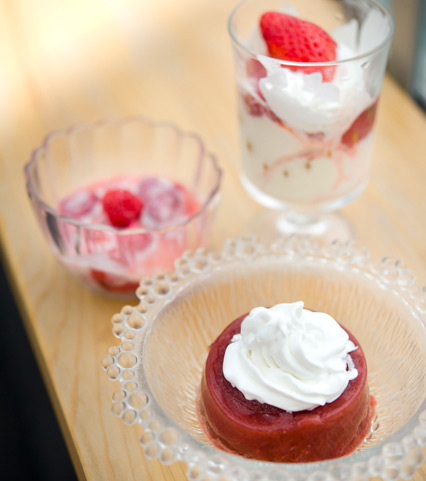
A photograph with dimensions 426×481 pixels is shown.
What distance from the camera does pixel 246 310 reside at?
98cm

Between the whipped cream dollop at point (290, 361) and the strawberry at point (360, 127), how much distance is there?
338 millimetres

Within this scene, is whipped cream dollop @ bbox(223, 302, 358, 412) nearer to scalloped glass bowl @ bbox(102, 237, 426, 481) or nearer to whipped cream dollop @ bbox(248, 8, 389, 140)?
scalloped glass bowl @ bbox(102, 237, 426, 481)

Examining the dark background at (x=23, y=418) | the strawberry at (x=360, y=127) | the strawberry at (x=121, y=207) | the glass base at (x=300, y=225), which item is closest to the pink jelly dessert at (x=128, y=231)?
the strawberry at (x=121, y=207)

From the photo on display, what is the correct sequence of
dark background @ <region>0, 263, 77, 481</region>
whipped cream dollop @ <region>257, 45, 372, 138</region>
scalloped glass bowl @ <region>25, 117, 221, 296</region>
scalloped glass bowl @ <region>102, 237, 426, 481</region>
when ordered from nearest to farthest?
scalloped glass bowl @ <region>102, 237, 426, 481</region> → whipped cream dollop @ <region>257, 45, 372, 138</region> → scalloped glass bowl @ <region>25, 117, 221, 296</region> → dark background @ <region>0, 263, 77, 481</region>

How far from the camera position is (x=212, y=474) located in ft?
2.33

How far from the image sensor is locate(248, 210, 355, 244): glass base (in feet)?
4.16

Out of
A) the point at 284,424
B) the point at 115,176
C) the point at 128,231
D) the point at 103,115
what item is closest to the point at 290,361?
the point at 284,424

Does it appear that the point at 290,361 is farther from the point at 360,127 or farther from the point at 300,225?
the point at 300,225

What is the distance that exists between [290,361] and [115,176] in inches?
26.6

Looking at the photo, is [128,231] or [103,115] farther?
[103,115]

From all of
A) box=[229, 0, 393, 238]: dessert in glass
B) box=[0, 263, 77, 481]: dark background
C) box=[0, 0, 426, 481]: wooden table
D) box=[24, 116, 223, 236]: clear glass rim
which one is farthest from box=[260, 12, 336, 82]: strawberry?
box=[0, 263, 77, 481]: dark background

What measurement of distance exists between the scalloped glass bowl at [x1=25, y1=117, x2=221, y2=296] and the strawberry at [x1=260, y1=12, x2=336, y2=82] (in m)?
0.25

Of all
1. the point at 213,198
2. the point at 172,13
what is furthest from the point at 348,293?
the point at 172,13

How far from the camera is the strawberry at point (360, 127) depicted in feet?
3.41
